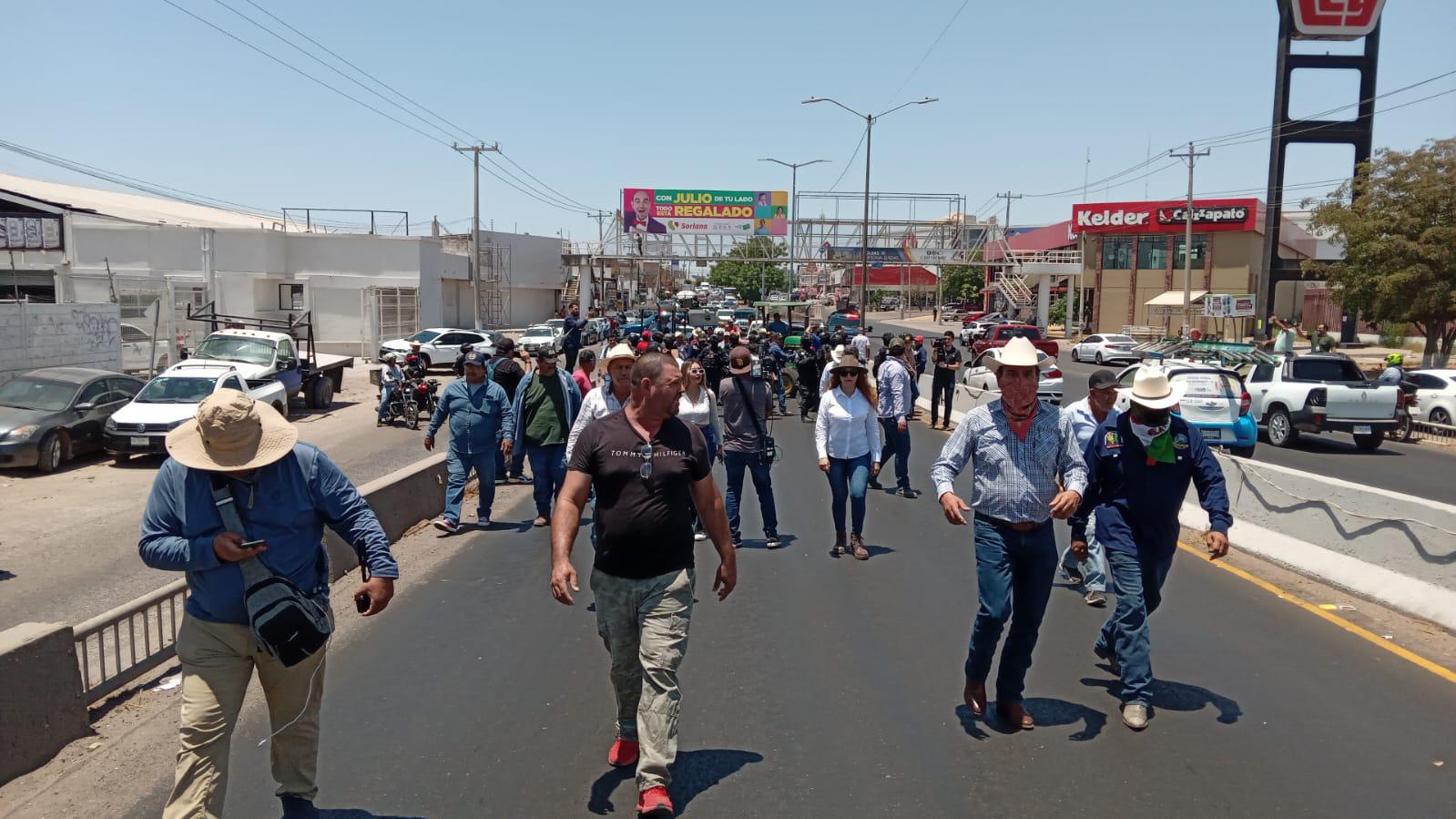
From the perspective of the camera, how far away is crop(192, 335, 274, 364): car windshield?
73.0ft

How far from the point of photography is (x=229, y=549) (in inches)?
153

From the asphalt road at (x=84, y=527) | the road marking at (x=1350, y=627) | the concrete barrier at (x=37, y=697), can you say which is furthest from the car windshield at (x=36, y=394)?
the road marking at (x=1350, y=627)

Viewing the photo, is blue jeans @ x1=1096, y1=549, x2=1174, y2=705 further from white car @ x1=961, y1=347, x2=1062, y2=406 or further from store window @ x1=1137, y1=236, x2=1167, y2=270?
store window @ x1=1137, y1=236, x2=1167, y2=270

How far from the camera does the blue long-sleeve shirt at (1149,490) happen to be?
5711 millimetres

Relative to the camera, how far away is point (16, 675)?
4.90 meters

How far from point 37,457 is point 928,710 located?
15084mm

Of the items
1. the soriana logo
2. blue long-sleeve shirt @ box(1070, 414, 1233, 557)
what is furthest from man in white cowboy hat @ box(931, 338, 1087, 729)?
the soriana logo

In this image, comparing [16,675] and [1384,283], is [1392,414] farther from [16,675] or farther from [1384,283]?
[16,675]

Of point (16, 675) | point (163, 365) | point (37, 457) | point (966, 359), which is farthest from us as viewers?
point (966, 359)

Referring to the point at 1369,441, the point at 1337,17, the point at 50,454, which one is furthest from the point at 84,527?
the point at 1337,17

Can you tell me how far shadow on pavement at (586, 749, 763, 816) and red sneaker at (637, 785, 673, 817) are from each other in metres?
0.16

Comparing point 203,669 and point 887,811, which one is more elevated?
point 203,669

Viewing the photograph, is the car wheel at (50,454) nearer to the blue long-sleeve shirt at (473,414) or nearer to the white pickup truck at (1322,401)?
the blue long-sleeve shirt at (473,414)

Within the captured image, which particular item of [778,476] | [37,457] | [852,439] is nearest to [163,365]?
[37,457]
